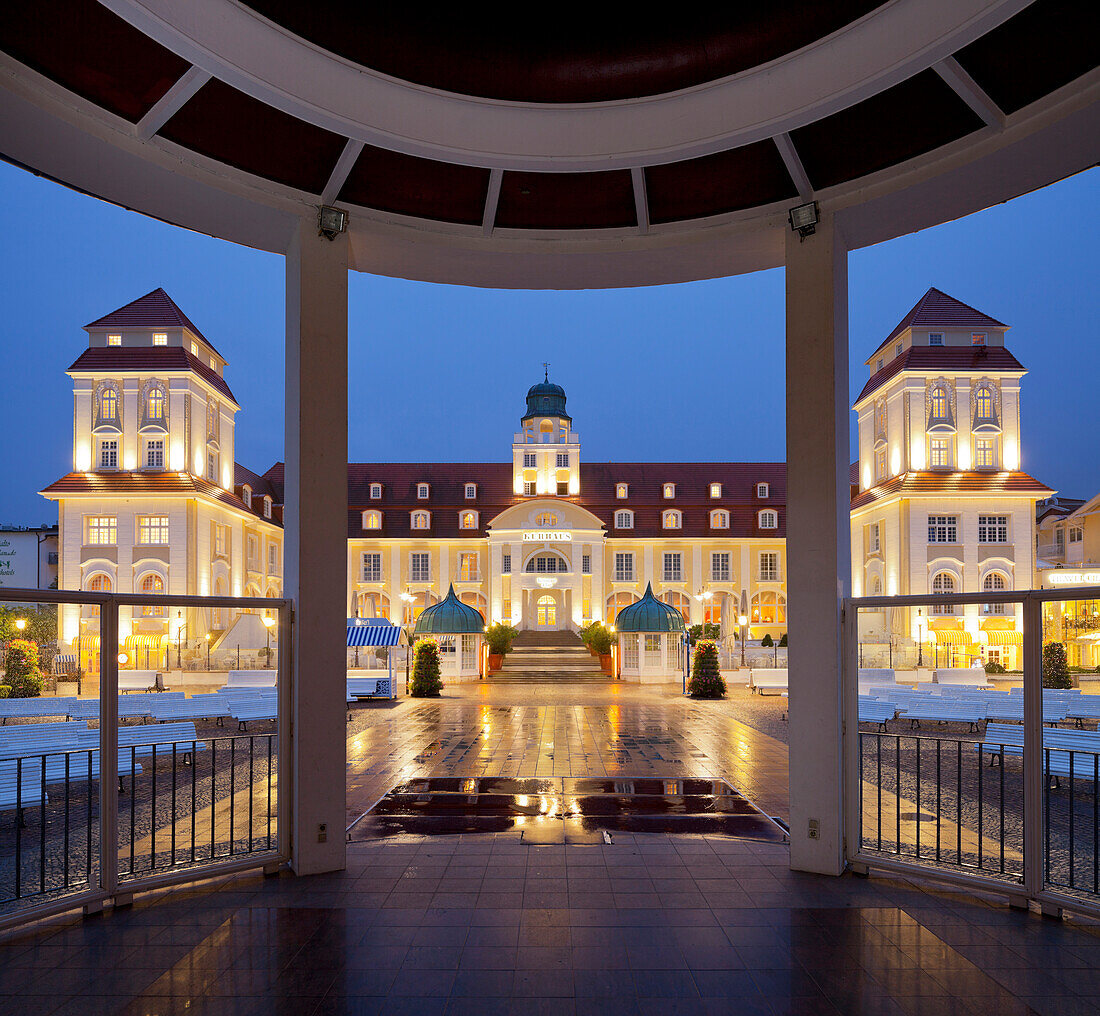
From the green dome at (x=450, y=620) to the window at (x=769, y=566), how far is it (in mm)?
25871

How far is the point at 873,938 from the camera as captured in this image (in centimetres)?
427

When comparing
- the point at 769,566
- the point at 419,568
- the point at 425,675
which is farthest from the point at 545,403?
the point at 425,675

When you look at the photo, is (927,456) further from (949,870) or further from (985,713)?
(949,870)

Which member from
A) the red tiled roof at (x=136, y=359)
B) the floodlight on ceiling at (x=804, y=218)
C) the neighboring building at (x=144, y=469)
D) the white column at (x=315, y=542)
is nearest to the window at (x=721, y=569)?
the neighboring building at (x=144, y=469)

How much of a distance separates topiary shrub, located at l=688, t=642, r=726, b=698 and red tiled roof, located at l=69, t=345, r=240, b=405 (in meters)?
23.0

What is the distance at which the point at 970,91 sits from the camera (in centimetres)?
449

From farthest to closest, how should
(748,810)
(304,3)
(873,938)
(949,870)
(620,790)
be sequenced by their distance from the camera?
(620,790) → (748,810) → (949,870) → (304,3) → (873,938)

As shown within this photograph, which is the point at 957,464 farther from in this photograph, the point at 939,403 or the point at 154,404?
the point at 154,404

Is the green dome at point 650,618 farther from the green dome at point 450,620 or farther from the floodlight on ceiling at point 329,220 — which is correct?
the floodlight on ceiling at point 329,220

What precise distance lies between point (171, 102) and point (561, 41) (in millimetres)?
2470

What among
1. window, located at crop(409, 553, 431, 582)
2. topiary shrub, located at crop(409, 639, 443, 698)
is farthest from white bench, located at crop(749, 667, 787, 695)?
window, located at crop(409, 553, 431, 582)

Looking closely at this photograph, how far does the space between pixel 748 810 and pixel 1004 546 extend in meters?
33.9

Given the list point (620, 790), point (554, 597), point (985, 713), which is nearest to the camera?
point (620, 790)

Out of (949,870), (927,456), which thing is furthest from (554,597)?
(949,870)
